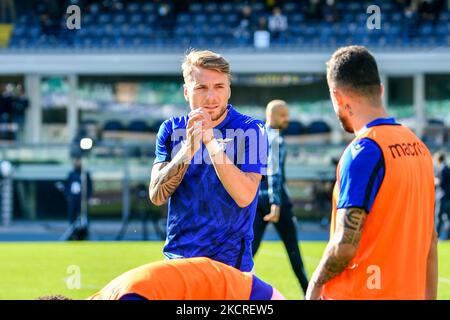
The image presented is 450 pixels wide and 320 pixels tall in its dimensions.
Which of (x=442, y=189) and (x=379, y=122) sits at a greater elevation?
(x=379, y=122)

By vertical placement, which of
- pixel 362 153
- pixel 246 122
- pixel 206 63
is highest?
pixel 206 63

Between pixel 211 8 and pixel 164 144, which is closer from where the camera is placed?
pixel 164 144

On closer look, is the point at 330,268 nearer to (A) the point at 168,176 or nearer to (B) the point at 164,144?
(A) the point at 168,176

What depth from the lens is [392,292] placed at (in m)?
4.03

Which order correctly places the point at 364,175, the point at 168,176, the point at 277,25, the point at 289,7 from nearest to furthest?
the point at 364,175 → the point at 168,176 → the point at 277,25 → the point at 289,7

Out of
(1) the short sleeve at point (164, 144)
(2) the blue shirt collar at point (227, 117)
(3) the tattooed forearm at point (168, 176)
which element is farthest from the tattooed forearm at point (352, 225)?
(1) the short sleeve at point (164, 144)

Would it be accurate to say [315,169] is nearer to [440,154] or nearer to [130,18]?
[440,154]

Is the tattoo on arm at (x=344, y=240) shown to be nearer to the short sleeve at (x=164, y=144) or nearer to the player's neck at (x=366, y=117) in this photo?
the player's neck at (x=366, y=117)

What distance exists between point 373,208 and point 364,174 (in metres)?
0.16

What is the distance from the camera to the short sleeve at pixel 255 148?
5223mm

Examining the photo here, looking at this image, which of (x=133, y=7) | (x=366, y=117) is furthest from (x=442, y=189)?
(x=366, y=117)

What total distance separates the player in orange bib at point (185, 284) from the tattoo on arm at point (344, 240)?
38 centimetres

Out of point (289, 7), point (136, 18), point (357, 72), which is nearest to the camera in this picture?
point (357, 72)

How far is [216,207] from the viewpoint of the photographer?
530cm
